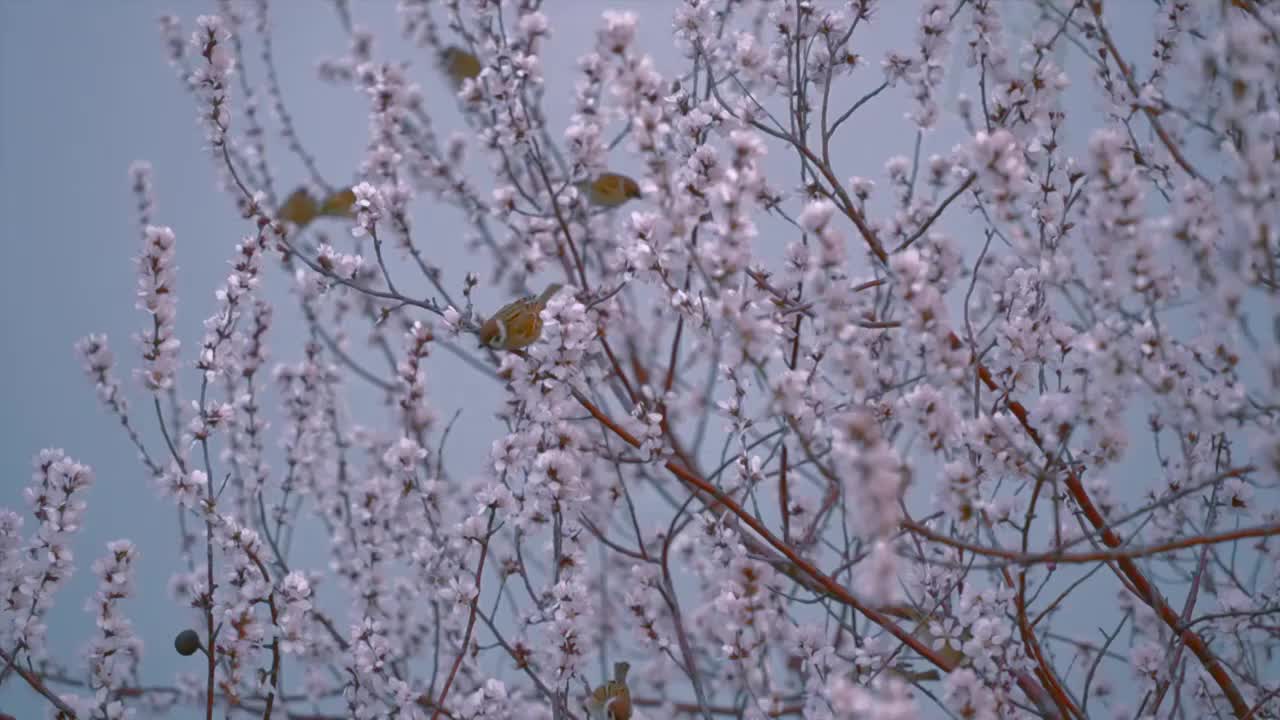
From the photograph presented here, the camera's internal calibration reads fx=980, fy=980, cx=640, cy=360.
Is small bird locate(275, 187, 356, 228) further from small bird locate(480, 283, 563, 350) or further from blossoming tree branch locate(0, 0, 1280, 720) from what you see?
small bird locate(480, 283, 563, 350)

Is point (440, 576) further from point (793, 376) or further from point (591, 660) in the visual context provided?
point (793, 376)

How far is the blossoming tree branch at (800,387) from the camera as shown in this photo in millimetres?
622

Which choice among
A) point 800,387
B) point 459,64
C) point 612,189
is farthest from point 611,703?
point 459,64

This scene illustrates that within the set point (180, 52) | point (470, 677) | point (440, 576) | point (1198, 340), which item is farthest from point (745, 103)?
point (180, 52)

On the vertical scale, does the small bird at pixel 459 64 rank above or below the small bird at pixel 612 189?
above

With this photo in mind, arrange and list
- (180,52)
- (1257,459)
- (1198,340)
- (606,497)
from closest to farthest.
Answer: (1257,459), (1198,340), (606,497), (180,52)

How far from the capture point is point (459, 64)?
1.19m

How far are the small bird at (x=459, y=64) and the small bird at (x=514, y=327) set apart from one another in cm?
47

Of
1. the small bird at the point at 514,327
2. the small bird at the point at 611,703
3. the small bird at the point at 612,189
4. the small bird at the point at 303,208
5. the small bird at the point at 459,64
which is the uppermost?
the small bird at the point at 459,64

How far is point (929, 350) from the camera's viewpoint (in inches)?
24.9

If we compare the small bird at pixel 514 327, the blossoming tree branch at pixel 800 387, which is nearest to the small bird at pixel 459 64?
the blossoming tree branch at pixel 800 387

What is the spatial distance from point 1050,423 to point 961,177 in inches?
12.5

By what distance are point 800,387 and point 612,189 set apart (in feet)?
1.44

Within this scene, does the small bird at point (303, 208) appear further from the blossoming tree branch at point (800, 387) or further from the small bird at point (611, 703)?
the small bird at point (611, 703)
